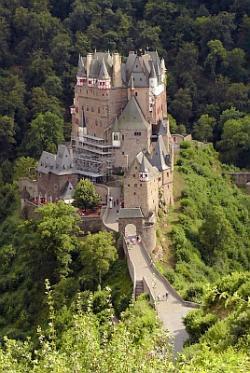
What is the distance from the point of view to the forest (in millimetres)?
17898

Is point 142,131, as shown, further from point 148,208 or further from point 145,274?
point 145,274

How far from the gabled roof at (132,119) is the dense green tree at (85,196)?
457cm

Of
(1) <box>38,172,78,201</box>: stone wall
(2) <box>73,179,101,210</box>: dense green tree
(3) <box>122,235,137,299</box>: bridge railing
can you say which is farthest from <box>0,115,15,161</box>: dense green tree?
(3) <box>122,235,137,299</box>: bridge railing

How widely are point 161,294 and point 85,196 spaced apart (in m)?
10.6

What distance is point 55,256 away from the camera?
42281 mm

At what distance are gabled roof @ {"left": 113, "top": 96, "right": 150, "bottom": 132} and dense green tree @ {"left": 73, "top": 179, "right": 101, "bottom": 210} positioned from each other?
4570 millimetres

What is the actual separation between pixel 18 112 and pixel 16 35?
14474 mm

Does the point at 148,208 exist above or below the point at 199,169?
below

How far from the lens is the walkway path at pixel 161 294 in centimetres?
3227

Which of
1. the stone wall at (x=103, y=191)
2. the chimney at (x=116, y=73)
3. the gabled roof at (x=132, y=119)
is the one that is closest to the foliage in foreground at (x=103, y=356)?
the stone wall at (x=103, y=191)

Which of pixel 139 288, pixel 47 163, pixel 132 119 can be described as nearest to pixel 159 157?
pixel 132 119

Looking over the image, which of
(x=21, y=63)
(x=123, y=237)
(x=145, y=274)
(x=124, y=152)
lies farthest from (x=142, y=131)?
(x=21, y=63)

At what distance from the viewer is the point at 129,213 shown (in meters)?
41.5

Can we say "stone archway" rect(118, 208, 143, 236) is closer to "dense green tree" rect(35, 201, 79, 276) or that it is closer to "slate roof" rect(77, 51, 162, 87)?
"dense green tree" rect(35, 201, 79, 276)
